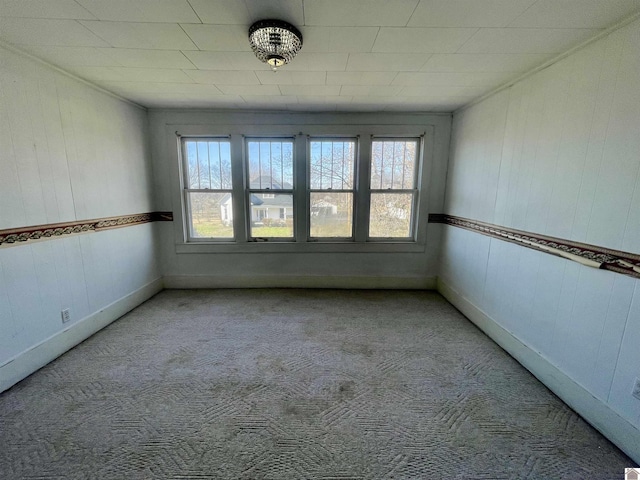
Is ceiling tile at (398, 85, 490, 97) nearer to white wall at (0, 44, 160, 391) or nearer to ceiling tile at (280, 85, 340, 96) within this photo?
ceiling tile at (280, 85, 340, 96)

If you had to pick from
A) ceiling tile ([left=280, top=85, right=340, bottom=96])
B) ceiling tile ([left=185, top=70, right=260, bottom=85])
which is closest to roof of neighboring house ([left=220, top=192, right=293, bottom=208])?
ceiling tile ([left=280, top=85, right=340, bottom=96])

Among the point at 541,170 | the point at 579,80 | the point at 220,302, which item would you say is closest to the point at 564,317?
the point at 541,170

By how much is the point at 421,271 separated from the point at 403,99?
227 centimetres

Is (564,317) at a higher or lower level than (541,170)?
lower

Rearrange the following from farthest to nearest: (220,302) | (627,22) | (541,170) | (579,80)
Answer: (220,302)
(541,170)
(579,80)
(627,22)

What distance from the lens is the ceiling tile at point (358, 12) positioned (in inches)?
55.2

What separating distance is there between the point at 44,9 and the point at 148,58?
0.61 m

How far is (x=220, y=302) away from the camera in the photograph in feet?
11.0

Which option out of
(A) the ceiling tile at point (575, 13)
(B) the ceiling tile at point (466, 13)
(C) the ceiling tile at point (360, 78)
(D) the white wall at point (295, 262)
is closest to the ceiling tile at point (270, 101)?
(C) the ceiling tile at point (360, 78)

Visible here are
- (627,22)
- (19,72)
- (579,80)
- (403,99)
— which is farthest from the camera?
(403,99)

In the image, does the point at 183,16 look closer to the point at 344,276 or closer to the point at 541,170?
the point at 541,170

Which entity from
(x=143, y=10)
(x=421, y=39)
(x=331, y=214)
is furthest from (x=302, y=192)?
(x=143, y=10)

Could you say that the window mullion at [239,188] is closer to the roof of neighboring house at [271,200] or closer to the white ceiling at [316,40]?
the roof of neighboring house at [271,200]

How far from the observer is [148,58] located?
2.00 m
